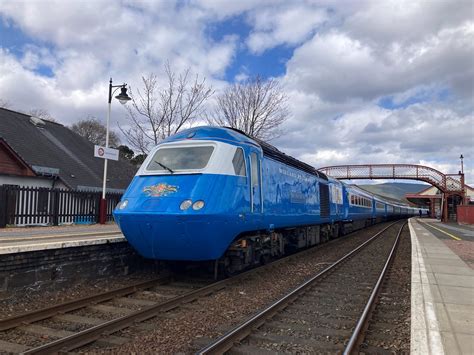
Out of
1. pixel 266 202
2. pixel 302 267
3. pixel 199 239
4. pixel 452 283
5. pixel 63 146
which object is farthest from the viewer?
pixel 63 146

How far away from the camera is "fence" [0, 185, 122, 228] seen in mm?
15195

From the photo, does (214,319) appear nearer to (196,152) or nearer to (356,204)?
(196,152)

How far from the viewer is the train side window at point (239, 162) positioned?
839 centimetres

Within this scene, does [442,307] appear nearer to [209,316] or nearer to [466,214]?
[209,316]

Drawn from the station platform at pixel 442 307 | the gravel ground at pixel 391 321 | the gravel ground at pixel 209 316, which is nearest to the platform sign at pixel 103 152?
the gravel ground at pixel 209 316

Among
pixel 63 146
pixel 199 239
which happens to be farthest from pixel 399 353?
pixel 63 146

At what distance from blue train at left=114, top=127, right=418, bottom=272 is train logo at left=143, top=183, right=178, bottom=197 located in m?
0.02

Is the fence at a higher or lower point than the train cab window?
lower

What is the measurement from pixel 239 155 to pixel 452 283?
209 inches

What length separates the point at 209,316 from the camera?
638 centimetres

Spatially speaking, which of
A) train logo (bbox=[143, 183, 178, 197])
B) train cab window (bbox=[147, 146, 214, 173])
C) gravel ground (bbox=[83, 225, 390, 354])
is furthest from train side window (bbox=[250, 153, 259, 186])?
gravel ground (bbox=[83, 225, 390, 354])

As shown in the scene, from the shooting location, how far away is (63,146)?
1180 inches

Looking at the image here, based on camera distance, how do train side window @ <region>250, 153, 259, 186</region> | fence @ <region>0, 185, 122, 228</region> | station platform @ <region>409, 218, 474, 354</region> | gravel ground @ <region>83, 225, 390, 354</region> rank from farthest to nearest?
fence @ <region>0, 185, 122, 228</region> < train side window @ <region>250, 153, 259, 186</region> < gravel ground @ <region>83, 225, 390, 354</region> < station platform @ <region>409, 218, 474, 354</region>

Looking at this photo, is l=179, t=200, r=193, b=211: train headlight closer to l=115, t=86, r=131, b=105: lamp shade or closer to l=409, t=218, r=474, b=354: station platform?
l=409, t=218, r=474, b=354: station platform
